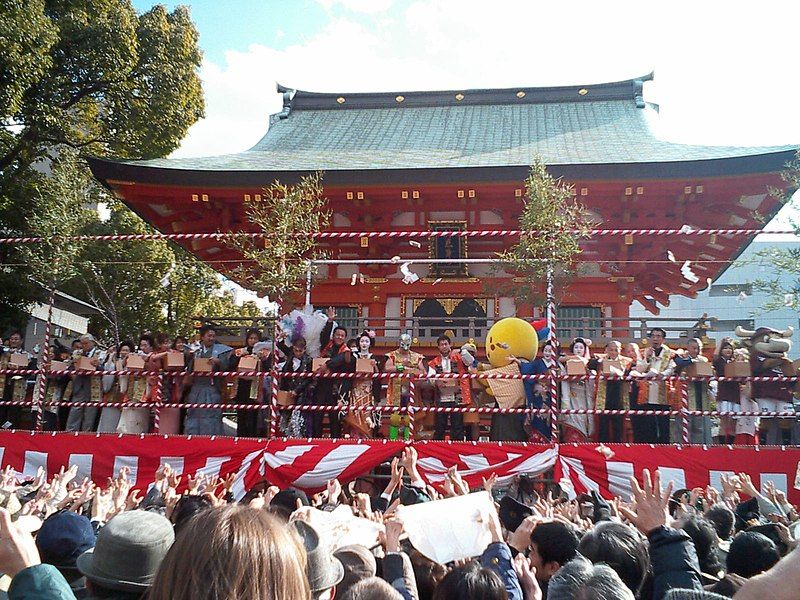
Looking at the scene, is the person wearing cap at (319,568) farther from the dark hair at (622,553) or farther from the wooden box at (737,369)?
the wooden box at (737,369)

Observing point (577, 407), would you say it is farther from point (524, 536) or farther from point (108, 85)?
point (108, 85)

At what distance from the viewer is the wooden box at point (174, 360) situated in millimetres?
8766

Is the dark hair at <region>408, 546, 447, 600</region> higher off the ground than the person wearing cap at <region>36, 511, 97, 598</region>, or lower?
lower

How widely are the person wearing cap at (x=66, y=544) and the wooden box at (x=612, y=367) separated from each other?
6.21m

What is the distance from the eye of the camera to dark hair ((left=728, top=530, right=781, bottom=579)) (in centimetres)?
311

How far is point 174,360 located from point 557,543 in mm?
6629

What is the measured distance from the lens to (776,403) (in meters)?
7.94

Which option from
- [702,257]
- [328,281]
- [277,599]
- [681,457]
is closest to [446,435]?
[681,457]

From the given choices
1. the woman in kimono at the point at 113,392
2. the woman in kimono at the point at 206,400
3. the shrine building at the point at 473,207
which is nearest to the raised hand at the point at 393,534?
the woman in kimono at the point at 206,400

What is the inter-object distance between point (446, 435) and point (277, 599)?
792 cm

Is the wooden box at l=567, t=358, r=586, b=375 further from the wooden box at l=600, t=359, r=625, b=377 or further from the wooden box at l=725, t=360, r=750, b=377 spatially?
the wooden box at l=725, t=360, r=750, b=377

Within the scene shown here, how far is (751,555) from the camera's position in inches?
124

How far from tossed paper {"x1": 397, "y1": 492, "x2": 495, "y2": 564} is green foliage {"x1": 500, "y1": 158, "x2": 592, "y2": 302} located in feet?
19.6

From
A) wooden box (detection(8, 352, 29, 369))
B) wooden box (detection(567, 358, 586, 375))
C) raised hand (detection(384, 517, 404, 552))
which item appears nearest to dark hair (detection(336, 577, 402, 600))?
raised hand (detection(384, 517, 404, 552))
